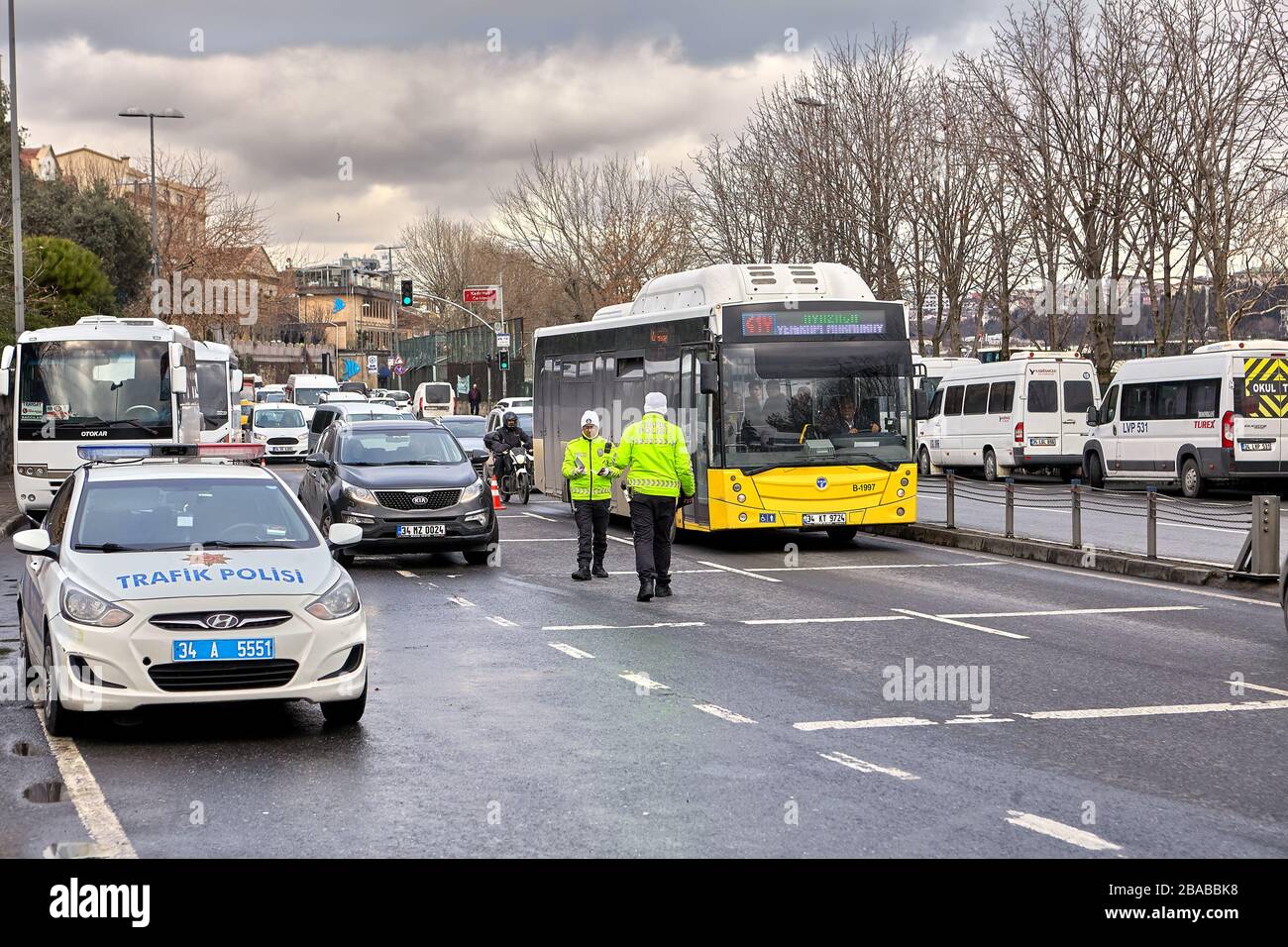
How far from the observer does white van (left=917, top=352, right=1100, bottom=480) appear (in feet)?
122

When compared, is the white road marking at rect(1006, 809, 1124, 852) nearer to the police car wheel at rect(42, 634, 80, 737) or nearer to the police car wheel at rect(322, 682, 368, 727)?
the police car wheel at rect(322, 682, 368, 727)

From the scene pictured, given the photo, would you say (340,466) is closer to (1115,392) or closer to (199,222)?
(1115,392)

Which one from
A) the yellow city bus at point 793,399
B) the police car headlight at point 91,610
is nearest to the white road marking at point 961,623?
the yellow city bus at point 793,399

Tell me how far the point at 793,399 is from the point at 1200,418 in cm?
1346

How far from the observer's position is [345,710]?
9.01 metres

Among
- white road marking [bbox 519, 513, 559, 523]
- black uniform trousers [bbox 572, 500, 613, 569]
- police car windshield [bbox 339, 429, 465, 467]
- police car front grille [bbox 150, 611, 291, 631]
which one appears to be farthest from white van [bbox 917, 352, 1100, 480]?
police car front grille [bbox 150, 611, 291, 631]

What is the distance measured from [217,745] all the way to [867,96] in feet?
138

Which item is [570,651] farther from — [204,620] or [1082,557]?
[1082,557]

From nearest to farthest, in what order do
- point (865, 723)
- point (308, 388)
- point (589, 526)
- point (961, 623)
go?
point (865, 723)
point (961, 623)
point (589, 526)
point (308, 388)

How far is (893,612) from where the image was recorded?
14.3m

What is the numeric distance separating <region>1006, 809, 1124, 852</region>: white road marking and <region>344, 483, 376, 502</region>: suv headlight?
40.1ft

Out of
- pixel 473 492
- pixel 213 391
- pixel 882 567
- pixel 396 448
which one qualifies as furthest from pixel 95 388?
pixel 882 567

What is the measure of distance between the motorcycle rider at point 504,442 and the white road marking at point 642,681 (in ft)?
66.0

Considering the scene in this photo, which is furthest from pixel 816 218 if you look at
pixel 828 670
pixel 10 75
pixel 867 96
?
pixel 828 670
